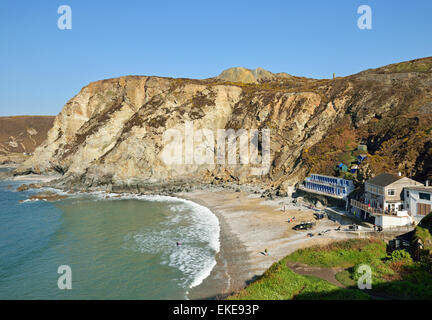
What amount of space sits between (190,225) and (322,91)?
57576 mm

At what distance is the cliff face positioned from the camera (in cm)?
5803

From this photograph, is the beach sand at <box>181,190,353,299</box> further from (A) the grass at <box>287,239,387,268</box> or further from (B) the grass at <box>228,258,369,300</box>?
(B) the grass at <box>228,258,369,300</box>

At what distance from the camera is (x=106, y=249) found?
33.4 meters

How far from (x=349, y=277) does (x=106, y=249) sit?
25.3 metres

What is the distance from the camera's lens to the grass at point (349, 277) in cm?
1902

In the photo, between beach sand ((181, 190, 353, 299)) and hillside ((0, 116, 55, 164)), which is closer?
beach sand ((181, 190, 353, 299))

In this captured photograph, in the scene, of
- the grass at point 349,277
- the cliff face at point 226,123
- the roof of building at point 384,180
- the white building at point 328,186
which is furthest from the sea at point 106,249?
the roof of building at point 384,180

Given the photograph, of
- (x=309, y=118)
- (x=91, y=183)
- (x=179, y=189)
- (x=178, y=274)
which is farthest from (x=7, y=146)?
(x=178, y=274)

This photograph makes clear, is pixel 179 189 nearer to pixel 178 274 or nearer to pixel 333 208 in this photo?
pixel 333 208

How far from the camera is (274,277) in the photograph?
21.7 m

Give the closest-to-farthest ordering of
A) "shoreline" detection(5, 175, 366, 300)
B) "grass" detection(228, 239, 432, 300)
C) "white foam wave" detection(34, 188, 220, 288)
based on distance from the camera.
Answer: "grass" detection(228, 239, 432, 300) → "shoreline" detection(5, 175, 366, 300) → "white foam wave" detection(34, 188, 220, 288)

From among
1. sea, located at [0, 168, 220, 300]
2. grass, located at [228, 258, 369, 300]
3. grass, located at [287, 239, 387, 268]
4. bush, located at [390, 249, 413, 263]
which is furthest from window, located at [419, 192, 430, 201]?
sea, located at [0, 168, 220, 300]

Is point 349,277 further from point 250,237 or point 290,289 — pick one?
point 250,237

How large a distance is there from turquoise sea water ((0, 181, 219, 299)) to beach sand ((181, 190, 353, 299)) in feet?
4.46
